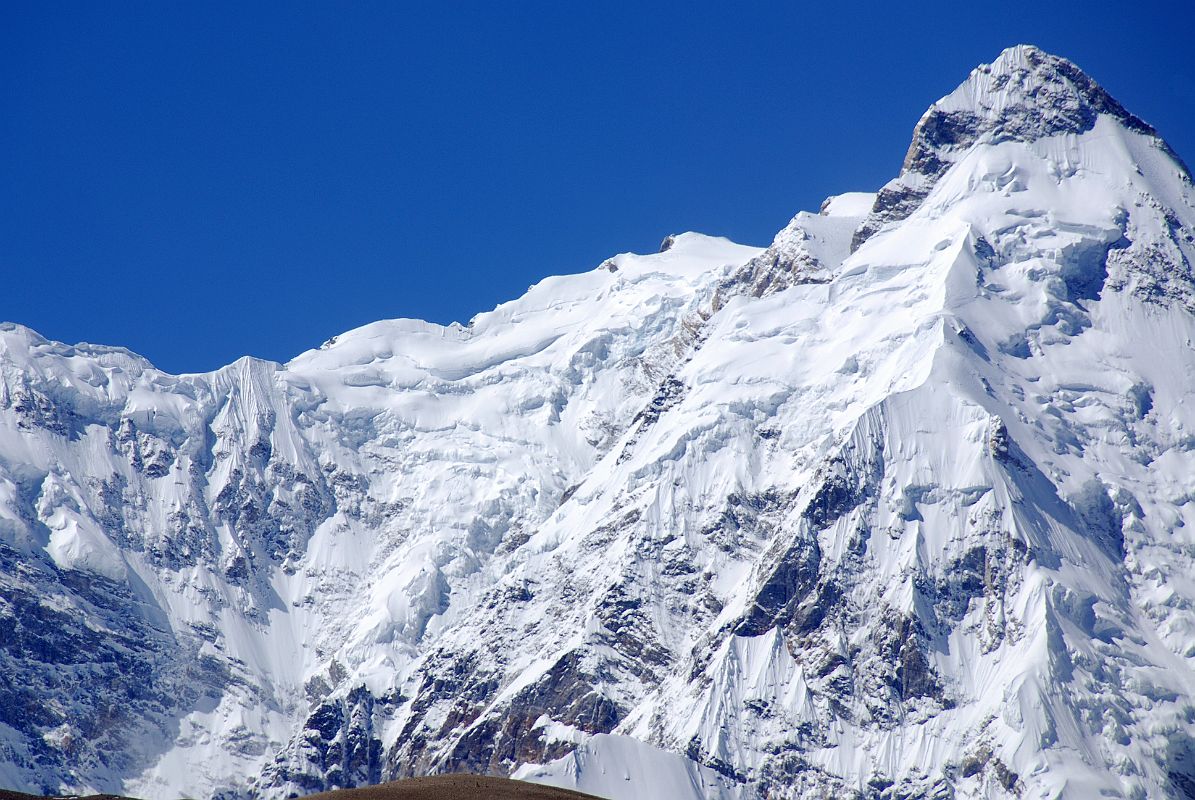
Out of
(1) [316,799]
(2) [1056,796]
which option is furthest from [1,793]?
(2) [1056,796]

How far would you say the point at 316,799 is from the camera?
91.2 meters

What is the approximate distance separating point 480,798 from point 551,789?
6547mm

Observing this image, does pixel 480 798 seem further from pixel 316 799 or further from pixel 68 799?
pixel 68 799

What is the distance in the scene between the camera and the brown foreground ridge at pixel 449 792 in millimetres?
90188

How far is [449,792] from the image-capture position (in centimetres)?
9106

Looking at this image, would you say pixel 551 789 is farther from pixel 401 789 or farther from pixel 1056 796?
pixel 1056 796

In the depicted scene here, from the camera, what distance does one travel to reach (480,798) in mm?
89875

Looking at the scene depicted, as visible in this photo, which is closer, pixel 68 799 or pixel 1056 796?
pixel 68 799

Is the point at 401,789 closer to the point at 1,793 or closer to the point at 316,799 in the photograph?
the point at 316,799

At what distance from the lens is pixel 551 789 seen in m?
95.3

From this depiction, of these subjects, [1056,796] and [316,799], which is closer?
[316,799]

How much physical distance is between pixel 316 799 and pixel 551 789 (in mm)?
13030

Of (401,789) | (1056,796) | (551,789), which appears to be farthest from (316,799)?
(1056,796)

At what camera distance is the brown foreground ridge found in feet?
296
